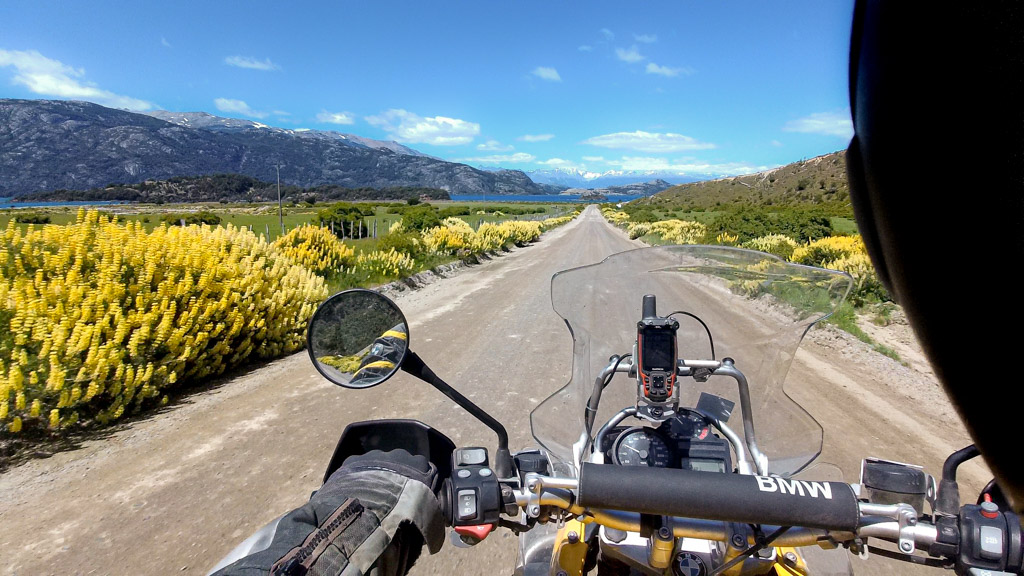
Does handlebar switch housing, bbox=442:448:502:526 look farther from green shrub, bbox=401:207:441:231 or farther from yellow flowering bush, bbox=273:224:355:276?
green shrub, bbox=401:207:441:231

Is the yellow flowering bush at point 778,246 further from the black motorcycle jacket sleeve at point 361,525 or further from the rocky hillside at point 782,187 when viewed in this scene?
the rocky hillside at point 782,187

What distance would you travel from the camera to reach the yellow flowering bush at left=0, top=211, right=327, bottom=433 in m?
4.18

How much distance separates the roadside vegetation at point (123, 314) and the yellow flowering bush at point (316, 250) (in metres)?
3.08

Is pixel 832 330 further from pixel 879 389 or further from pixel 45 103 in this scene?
pixel 45 103

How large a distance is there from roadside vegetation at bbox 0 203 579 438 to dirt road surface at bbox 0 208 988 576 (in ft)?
1.24

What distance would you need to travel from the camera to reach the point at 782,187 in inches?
3012

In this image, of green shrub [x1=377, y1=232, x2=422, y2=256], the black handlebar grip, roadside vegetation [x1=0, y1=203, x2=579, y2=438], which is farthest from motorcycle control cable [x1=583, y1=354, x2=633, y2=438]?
green shrub [x1=377, y1=232, x2=422, y2=256]

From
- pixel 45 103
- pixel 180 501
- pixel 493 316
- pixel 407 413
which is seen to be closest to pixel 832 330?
pixel 493 316

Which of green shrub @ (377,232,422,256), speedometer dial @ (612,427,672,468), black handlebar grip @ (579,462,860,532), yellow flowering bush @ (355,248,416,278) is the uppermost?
black handlebar grip @ (579,462,860,532)

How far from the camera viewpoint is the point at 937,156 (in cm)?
48

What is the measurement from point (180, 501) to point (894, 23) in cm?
404

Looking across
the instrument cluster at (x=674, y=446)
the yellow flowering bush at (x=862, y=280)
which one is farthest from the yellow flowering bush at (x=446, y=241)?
the instrument cluster at (x=674, y=446)

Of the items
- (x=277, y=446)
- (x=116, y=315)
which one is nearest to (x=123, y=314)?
(x=116, y=315)

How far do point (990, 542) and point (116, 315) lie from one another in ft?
19.5
